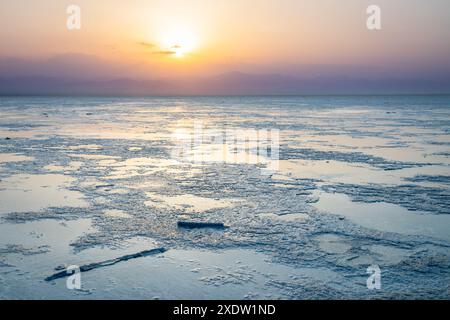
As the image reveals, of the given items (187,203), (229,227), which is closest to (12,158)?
(187,203)

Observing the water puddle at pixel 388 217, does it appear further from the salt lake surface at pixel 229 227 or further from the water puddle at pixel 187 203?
the water puddle at pixel 187 203

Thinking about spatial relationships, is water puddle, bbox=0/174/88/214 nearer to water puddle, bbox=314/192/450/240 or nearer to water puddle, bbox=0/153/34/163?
water puddle, bbox=0/153/34/163

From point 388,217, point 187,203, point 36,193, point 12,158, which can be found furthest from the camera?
point 12,158

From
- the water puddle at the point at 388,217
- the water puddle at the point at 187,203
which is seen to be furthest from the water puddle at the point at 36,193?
the water puddle at the point at 388,217

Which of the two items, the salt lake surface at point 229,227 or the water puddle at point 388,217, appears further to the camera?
the water puddle at point 388,217

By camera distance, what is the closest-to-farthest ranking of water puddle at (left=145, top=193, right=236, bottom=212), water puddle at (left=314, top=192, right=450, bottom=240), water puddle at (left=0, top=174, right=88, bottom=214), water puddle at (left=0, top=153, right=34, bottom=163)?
water puddle at (left=314, top=192, right=450, bottom=240) < water puddle at (left=145, top=193, right=236, bottom=212) < water puddle at (left=0, top=174, right=88, bottom=214) < water puddle at (left=0, top=153, right=34, bottom=163)

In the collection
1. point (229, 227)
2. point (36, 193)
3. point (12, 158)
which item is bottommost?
point (229, 227)

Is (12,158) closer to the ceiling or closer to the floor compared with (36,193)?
closer to the ceiling

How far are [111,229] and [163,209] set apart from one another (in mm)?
889

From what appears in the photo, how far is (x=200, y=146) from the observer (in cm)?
1163

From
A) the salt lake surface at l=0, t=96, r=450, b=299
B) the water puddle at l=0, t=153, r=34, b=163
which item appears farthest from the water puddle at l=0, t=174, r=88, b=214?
the water puddle at l=0, t=153, r=34, b=163

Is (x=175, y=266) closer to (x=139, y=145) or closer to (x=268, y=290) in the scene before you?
(x=268, y=290)

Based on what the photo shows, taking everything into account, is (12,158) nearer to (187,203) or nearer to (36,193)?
(36,193)
